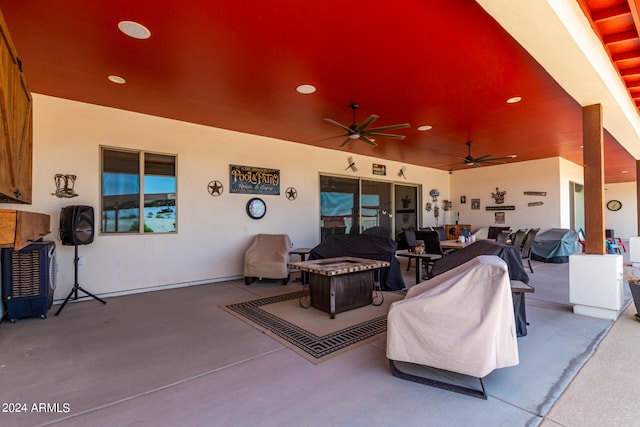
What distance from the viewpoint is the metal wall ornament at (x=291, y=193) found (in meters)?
6.74

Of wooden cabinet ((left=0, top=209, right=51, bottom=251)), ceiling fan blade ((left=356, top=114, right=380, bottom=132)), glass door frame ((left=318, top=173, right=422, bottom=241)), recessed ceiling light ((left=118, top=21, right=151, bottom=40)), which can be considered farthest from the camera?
glass door frame ((left=318, top=173, right=422, bottom=241))

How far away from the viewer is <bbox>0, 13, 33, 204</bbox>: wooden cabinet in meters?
1.55

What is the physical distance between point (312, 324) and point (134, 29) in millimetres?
3420

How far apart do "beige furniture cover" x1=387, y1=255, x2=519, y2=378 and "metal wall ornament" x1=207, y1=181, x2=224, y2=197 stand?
4.44m

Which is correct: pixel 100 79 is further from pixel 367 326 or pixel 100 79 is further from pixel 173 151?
pixel 367 326

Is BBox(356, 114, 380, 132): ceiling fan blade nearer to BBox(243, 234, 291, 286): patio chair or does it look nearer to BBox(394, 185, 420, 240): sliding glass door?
BBox(243, 234, 291, 286): patio chair

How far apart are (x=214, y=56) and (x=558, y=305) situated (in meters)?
5.35

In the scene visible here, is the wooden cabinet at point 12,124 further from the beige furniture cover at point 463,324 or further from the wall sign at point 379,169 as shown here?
the wall sign at point 379,169

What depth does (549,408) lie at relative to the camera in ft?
6.26

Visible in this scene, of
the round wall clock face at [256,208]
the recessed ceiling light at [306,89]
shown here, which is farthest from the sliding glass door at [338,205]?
the recessed ceiling light at [306,89]

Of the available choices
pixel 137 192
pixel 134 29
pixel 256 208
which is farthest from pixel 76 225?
pixel 256 208

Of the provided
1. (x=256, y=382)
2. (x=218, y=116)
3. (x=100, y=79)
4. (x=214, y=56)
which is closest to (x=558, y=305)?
(x=256, y=382)

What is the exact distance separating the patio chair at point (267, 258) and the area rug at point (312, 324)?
0.89m

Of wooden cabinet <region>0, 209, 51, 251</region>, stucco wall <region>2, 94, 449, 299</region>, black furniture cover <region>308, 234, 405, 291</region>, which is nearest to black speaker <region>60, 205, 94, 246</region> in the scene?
stucco wall <region>2, 94, 449, 299</region>
